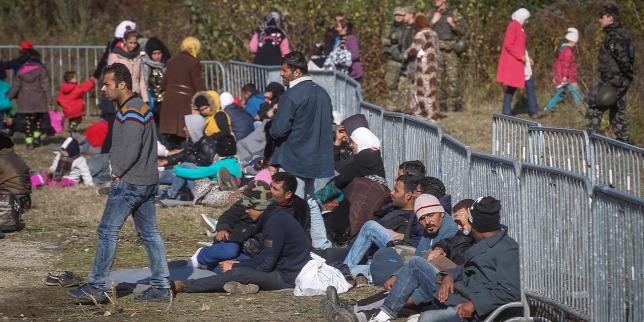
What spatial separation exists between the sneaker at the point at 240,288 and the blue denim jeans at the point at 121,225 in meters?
0.58

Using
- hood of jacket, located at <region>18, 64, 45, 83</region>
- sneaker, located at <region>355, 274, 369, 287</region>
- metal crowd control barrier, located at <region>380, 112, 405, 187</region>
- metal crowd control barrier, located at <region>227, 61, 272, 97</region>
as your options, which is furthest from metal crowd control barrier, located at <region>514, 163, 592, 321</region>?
hood of jacket, located at <region>18, 64, 45, 83</region>

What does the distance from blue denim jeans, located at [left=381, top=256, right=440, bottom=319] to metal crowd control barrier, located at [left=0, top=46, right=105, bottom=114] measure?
14.6 meters

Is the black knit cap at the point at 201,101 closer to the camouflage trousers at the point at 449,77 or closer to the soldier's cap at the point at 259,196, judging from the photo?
the soldier's cap at the point at 259,196

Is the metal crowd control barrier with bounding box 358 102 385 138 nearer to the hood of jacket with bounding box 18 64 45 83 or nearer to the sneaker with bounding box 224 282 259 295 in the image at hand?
the sneaker with bounding box 224 282 259 295

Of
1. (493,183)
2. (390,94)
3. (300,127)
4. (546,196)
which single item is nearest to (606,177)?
(493,183)

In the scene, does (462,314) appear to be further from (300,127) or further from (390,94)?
(390,94)

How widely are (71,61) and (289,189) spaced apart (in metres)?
14.7

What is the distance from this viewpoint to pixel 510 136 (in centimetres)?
1073

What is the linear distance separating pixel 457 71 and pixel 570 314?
13152mm

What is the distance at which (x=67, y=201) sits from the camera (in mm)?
14148

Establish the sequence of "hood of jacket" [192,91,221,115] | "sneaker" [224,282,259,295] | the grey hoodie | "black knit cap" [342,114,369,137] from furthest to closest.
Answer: "hood of jacket" [192,91,221,115]
"black knit cap" [342,114,369,137]
"sneaker" [224,282,259,295]
the grey hoodie

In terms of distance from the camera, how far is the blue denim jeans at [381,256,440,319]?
839 centimetres

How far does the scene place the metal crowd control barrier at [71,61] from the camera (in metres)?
22.6

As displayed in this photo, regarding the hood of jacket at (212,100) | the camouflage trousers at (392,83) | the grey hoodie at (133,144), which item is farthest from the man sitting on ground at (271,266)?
the camouflage trousers at (392,83)
